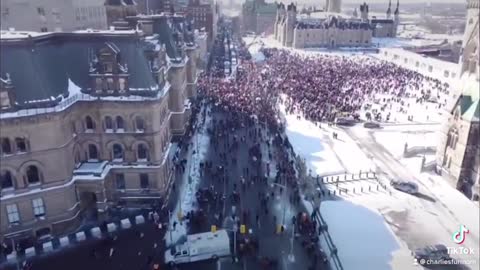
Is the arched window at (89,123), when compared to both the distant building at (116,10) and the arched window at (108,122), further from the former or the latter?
the distant building at (116,10)

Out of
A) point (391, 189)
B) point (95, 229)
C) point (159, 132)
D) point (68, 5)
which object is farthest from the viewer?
point (68, 5)

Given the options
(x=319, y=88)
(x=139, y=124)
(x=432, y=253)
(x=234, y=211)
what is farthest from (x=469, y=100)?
(x=319, y=88)

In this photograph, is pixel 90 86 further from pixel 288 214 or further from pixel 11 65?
pixel 288 214

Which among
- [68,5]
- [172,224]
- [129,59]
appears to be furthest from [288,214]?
[68,5]

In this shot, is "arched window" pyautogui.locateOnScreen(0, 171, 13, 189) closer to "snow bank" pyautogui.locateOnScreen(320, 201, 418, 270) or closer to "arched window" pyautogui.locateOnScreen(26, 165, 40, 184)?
"arched window" pyautogui.locateOnScreen(26, 165, 40, 184)

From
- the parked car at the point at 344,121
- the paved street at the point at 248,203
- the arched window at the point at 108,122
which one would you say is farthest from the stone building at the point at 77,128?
the parked car at the point at 344,121
